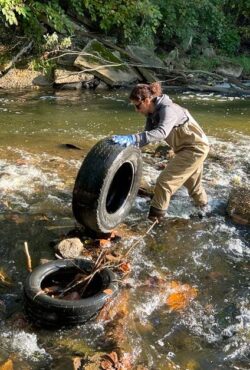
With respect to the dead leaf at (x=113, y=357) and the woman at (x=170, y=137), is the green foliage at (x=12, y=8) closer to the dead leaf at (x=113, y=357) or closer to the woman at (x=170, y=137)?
the woman at (x=170, y=137)

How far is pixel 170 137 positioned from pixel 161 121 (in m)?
0.59

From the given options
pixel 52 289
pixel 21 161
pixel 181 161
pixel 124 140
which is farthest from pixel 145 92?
pixel 21 161

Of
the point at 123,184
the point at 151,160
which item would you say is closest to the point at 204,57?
the point at 151,160

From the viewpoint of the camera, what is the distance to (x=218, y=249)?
18.5 feet

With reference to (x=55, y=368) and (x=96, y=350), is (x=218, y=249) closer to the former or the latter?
(x=96, y=350)

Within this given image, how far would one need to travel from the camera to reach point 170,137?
243 inches

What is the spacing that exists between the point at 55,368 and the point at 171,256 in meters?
2.18

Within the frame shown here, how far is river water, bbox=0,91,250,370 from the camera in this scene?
3885mm

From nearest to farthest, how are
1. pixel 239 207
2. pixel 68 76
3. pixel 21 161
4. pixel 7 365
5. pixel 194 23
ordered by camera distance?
pixel 7 365 < pixel 239 207 < pixel 21 161 < pixel 68 76 < pixel 194 23

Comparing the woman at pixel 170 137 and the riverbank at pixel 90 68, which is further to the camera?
the riverbank at pixel 90 68

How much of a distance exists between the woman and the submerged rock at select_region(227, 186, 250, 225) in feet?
1.83

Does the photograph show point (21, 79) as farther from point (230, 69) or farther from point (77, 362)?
point (77, 362)

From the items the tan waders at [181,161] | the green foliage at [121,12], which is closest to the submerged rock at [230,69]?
the green foliage at [121,12]

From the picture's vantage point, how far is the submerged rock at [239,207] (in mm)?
6445
